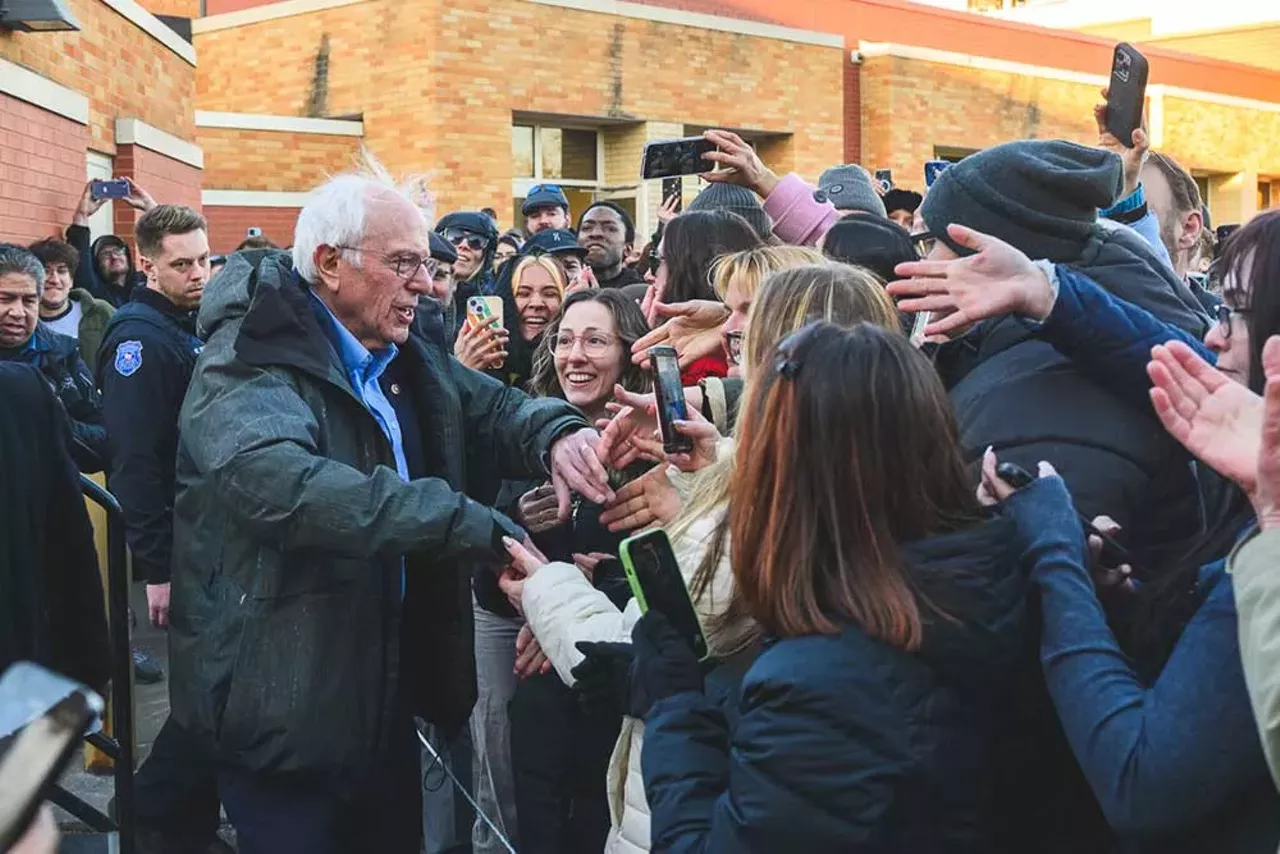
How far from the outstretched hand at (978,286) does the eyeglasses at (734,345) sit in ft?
4.01

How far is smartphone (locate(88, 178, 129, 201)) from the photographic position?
10.4 metres

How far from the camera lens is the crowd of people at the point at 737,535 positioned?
2.03 meters

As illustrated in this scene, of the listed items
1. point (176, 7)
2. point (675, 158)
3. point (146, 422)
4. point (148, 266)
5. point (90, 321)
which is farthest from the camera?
point (176, 7)

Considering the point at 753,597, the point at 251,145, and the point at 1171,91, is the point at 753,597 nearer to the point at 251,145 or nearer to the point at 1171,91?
the point at 251,145

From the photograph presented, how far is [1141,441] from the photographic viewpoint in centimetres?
261

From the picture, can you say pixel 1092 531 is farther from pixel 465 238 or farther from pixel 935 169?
pixel 465 238

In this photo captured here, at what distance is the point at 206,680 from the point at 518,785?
1.12 meters

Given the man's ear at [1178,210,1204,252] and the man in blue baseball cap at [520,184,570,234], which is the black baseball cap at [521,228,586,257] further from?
the man's ear at [1178,210,1204,252]

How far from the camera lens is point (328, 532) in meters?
3.08

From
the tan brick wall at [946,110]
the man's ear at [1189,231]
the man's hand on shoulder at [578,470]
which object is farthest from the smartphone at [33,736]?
the tan brick wall at [946,110]

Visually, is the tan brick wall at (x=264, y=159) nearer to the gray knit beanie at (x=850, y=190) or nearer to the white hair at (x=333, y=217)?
the gray knit beanie at (x=850, y=190)

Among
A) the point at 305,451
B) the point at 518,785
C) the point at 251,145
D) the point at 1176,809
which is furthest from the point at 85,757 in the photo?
the point at 251,145

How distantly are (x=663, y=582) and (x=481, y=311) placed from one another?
3.18 meters

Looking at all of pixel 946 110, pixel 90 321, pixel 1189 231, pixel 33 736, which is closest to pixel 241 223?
pixel 90 321
